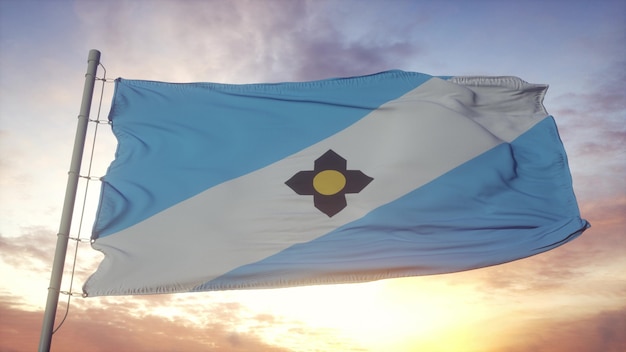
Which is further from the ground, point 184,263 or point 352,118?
point 352,118

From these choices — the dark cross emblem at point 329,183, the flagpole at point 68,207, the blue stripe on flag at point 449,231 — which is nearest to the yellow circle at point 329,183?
the dark cross emblem at point 329,183

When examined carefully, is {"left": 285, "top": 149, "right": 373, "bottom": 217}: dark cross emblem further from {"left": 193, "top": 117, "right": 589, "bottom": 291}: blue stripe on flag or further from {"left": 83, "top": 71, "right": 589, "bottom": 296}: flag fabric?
{"left": 193, "top": 117, "right": 589, "bottom": 291}: blue stripe on flag

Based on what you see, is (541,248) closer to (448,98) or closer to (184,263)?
(448,98)

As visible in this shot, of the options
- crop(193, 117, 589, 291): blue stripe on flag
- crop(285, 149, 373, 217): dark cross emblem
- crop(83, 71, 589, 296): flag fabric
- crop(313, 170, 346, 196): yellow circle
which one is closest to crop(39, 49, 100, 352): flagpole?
crop(83, 71, 589, 296): flag fabric

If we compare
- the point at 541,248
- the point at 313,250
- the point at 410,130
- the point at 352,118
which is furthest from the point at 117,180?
the point at 541,248

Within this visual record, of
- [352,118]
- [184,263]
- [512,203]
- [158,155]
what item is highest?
[352,118]

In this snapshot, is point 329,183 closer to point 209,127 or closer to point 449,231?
point 449,231
